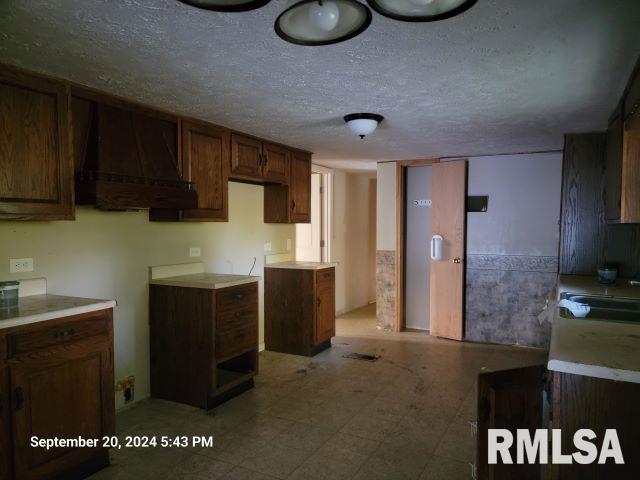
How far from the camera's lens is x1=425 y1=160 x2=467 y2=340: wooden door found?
468 cm

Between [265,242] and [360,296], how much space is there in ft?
8.71

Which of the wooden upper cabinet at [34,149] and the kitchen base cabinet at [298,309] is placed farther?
the kitchen base cabinet at [298,309]

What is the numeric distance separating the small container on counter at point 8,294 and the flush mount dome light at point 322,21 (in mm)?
1815

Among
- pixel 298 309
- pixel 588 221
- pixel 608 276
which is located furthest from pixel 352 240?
pixel 608 276

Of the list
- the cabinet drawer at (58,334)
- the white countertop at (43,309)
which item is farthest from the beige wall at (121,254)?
the cabinet drawer at (58,334)

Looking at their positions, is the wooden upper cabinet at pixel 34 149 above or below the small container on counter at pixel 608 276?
above

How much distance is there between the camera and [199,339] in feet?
9.61

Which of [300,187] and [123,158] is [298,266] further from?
[123,158]

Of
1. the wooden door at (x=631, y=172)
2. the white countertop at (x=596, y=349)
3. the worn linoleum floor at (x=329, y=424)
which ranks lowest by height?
the worn linoleum floor at (x=329, y=424)

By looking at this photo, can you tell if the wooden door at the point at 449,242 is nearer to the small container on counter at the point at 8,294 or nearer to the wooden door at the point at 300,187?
the wooden door at the point at 300,187

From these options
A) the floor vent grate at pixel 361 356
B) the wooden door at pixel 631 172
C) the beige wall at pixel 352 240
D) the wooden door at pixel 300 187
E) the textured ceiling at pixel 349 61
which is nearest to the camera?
the textured ceiling at pixel 349 61

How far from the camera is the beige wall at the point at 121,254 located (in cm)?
249

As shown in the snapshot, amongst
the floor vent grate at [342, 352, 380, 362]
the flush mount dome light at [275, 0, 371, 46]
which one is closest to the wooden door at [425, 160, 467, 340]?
the floor vent grate at [342, 352, 380, 362]

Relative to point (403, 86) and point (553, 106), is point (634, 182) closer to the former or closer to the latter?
point (553, 106)
